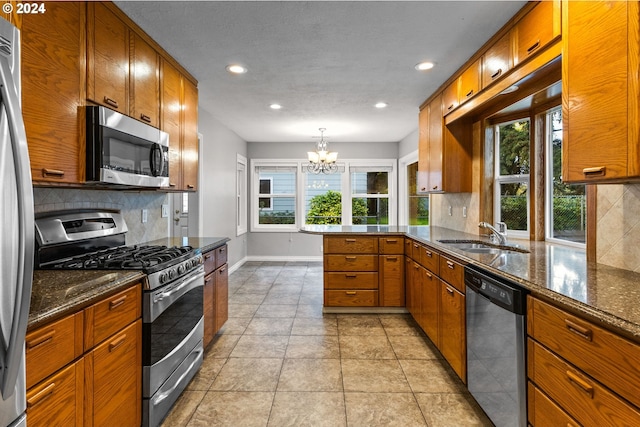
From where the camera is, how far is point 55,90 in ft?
5.24

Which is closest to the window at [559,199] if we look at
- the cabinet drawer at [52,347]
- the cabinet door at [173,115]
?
the cabinet drawer at [52,347]

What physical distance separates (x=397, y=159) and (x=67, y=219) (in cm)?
601

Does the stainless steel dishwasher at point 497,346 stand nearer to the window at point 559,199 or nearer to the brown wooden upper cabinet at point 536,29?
the window at point 559,199

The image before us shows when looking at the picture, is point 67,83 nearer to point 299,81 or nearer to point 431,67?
point 299,81

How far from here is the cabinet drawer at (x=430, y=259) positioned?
8.62ft

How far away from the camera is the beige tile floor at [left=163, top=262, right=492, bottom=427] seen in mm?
1928

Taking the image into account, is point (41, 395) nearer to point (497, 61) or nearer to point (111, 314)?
point (111, 314)

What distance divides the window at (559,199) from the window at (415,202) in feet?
8.72

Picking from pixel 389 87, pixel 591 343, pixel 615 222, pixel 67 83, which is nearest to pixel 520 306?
pixel 591 343

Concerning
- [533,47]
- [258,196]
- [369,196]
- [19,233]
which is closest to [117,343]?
[19,233]

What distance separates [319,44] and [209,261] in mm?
1947

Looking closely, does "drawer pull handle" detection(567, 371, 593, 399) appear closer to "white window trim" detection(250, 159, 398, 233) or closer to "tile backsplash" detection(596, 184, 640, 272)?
"tile backsplash" detection(596, 184, 640, 272)

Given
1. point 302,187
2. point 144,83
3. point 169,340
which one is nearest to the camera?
point 169,340

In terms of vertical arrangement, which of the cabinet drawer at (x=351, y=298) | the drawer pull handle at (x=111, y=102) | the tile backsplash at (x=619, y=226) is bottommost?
the cabinet drawer at (x=351, y=298)
